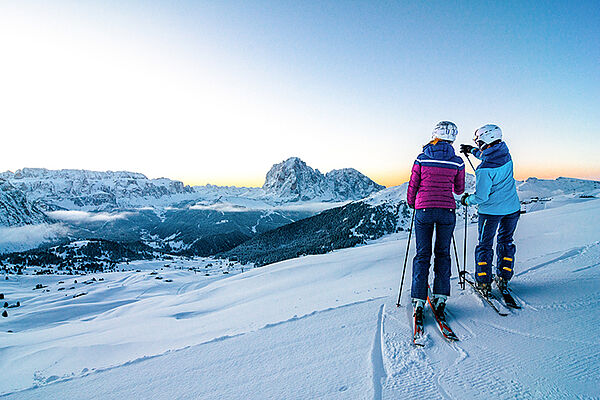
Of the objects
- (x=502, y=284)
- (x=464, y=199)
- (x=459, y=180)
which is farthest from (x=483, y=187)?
(x=502, y=284)

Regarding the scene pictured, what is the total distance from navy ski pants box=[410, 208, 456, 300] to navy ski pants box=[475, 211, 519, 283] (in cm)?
113

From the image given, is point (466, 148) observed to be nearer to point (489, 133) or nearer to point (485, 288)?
point (489, 133)

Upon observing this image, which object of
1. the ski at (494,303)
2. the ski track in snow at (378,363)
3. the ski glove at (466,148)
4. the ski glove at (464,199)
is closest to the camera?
the ski track in snow at (378,363)

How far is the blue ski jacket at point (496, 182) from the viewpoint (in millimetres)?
4785

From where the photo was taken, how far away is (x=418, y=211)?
4.48m

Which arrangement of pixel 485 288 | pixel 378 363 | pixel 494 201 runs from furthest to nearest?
pixel 494 201 → pixel 485 288 → pixel 378 363

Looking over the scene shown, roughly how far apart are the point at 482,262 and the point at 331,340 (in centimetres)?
330

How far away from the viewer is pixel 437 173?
427 cm

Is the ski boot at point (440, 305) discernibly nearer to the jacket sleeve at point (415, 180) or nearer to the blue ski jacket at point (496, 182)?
the jacket sleeve at point (415, 180)

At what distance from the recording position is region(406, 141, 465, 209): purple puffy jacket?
424cm

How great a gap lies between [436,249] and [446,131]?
6.60 feet

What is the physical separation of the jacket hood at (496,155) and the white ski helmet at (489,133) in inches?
5.2

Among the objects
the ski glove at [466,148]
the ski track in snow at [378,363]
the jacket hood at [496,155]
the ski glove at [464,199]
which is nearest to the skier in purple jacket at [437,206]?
the ski glove at [464,199]

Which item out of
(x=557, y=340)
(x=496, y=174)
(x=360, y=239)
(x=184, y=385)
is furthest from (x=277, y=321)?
(x=360, y=239)
